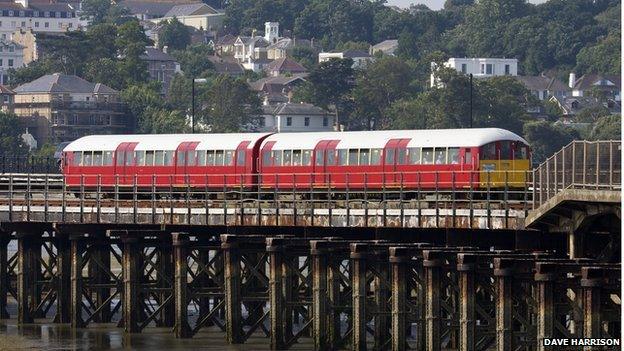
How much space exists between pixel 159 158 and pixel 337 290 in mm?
26199

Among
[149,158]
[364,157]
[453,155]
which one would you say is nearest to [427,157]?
[453,155]

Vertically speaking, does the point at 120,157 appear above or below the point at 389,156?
below

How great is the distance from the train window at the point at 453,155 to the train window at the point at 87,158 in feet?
59.1

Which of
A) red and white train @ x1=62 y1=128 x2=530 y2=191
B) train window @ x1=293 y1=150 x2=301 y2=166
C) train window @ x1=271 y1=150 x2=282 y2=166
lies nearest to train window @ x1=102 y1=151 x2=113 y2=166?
red and white train @ x1=62 y1=128 x2=530 y2=191

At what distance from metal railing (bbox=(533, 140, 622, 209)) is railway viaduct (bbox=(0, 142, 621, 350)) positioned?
5cm

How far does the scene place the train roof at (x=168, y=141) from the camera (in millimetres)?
77188

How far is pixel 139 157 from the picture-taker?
81000 mm

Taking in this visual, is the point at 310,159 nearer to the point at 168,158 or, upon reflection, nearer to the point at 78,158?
the point at 168,158

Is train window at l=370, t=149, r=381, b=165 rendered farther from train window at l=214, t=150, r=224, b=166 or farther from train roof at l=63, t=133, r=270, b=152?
train window at l=214, t=150, r=224, b=166

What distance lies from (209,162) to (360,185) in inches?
419

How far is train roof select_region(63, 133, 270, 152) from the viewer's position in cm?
7719

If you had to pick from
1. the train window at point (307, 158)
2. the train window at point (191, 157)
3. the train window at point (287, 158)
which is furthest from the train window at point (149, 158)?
the train window at point (307, 158)

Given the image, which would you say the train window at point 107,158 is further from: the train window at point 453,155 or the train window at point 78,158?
the train window at point 453,155

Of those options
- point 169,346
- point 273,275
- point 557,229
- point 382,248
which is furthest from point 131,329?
point 557,229
